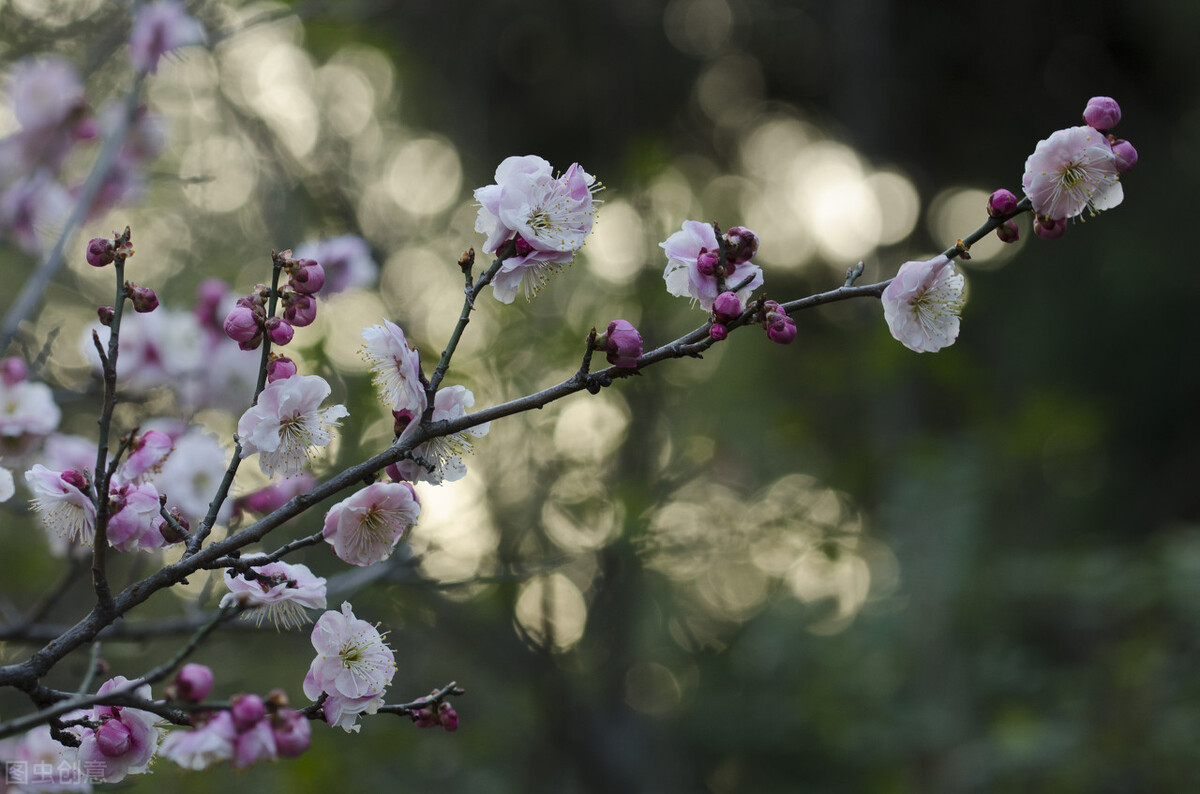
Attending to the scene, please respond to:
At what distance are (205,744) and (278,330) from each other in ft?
1.19

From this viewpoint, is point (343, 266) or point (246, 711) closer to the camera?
point (246, 711)

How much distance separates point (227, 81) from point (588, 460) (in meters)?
1.62

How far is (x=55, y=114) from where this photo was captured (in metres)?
2.05

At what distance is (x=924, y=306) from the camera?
965 mm

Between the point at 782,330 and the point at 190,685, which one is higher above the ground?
the point at 782,330

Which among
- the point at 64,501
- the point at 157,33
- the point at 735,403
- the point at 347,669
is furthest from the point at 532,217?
the point at 735,403

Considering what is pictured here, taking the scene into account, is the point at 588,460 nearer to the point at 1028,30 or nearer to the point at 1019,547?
the point at 1019,547

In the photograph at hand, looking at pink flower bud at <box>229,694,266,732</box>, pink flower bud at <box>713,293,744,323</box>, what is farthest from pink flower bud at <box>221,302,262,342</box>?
pink flower bud at <box>713,293,744,323</box>

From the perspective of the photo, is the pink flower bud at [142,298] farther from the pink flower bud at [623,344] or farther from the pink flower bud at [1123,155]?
the pink flower bud at [1123,155]

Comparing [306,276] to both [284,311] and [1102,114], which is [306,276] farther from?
[1102,114]

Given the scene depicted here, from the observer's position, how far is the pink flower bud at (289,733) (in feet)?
2.35

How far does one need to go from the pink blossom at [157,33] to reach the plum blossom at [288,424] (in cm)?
138

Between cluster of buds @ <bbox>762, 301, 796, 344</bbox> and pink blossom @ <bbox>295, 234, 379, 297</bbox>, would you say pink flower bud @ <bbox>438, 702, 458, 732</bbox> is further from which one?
pink blossom @ <bbox>295, 234, 379, 297</bbox>

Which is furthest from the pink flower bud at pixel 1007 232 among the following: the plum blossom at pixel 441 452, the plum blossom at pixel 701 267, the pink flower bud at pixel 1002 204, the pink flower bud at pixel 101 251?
the pink flower bud at pixel 101 251
